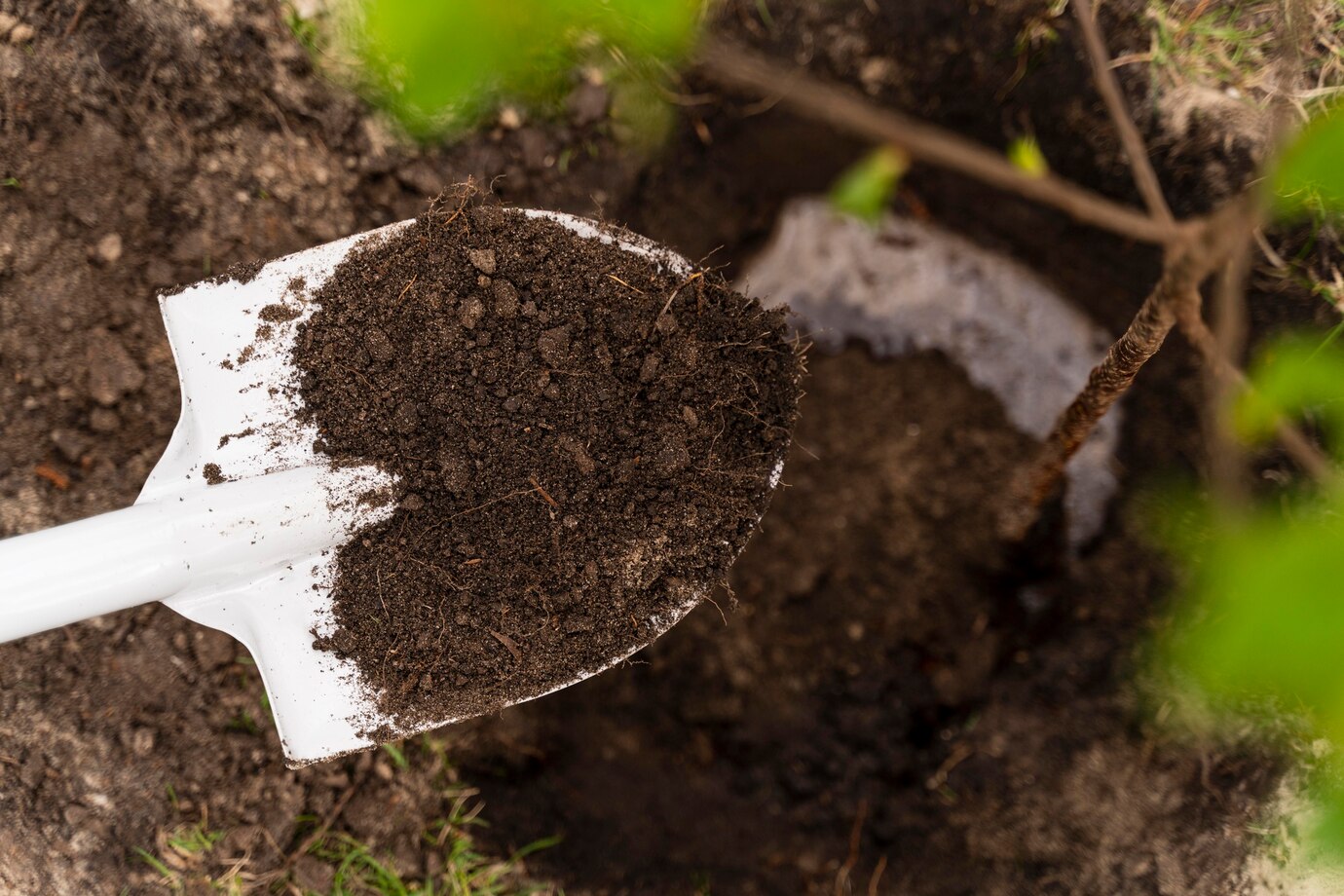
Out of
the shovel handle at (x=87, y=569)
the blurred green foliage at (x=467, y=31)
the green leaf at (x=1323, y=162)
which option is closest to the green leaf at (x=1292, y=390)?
the green leaf at (x=1323, y=162)

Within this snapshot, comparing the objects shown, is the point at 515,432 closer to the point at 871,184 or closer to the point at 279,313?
the point at 279,313

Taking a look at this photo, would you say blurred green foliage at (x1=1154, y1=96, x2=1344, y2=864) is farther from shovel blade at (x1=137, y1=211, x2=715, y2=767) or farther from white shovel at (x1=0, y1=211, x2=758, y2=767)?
shovel blade at (x1=137, y1=211, x2=715, y2=767)

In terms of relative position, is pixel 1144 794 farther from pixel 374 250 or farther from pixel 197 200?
pixel 197 200

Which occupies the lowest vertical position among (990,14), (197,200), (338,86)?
(197,200)

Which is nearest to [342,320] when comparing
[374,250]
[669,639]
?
[374,250]

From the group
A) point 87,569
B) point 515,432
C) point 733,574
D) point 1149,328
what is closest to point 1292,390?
point 1149,328

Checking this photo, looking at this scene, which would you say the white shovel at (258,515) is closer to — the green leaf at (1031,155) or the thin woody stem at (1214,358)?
the thin woody stem at (1214,358)

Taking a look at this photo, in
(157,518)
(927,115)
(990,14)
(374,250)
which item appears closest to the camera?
(157,518)
